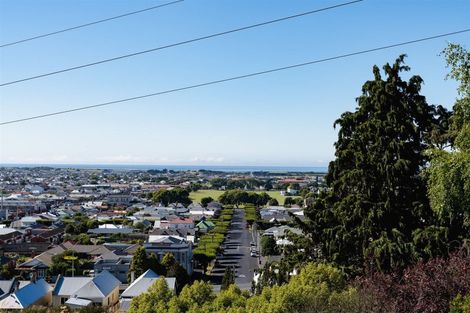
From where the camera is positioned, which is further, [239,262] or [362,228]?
[239,262]

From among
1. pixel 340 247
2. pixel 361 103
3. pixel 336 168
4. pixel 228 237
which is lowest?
pixel 228 237

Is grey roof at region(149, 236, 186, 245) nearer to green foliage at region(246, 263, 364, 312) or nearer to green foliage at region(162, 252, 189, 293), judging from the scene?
green foliage at region(162, 252, 189, 293)

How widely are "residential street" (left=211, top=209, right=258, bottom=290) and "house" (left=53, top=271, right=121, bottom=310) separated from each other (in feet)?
20.3

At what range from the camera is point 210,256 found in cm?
3769

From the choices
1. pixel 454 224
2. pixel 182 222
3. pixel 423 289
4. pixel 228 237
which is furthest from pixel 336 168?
pixel 182 222

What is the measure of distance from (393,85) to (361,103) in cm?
87

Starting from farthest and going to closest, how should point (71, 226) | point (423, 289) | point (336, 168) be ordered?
point (71, 226), point (336, 168), point (423, 289)

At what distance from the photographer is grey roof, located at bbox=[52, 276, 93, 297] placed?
25.3 metres

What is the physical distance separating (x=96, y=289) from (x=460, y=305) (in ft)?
68.5

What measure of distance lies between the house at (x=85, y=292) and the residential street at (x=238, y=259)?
619cm

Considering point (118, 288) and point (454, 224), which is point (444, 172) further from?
point (118, 288)

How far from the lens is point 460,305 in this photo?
7035mm

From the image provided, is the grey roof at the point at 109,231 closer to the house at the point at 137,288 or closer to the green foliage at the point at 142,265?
the green foliage at the point at 142,265

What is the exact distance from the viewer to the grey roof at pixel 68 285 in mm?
25348
